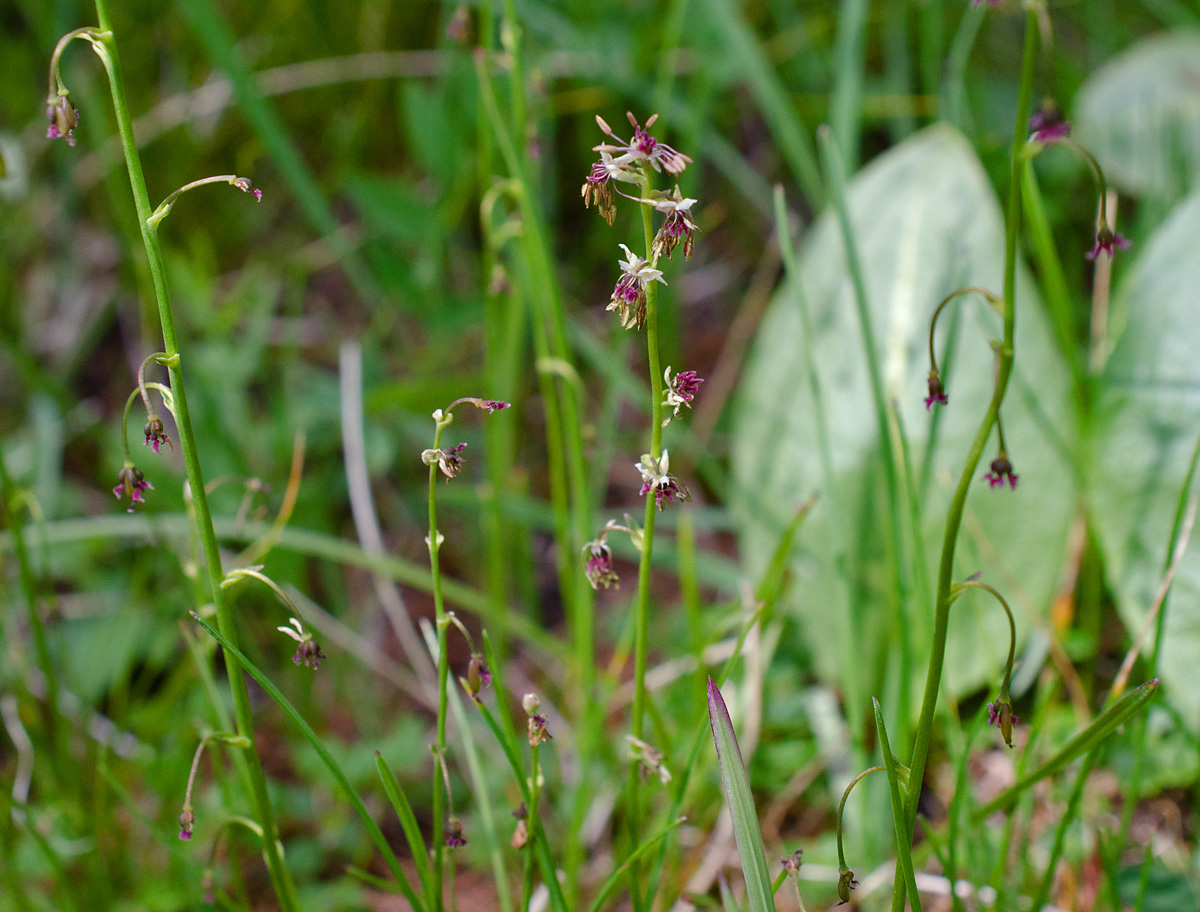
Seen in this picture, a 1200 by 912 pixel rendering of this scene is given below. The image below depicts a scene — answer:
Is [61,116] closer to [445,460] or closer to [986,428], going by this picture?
[445,460]

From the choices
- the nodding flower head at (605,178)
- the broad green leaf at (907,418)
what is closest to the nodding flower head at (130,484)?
the nodding flower head at (605,178)

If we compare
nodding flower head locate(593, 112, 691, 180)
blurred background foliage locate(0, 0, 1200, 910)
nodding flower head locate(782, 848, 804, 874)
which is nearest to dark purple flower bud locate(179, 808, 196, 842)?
blurred background foliage locate(0, 0, 1200, 910)

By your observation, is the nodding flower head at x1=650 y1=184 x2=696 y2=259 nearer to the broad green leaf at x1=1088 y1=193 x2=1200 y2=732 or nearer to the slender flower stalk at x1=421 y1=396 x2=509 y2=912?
the slender flower stalk at x1=421 y1=396 x2=509 y2=912

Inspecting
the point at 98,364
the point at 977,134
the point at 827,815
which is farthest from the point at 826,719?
the point at 98,364

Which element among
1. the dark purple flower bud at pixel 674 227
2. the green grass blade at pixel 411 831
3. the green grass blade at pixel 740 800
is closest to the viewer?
the dark purple flower bud at pixel 674 227

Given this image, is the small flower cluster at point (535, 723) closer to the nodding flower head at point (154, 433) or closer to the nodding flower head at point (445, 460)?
the nodding flower head at point (445, 460)

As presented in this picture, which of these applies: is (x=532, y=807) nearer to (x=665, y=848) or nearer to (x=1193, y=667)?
(x=665, y=848)
